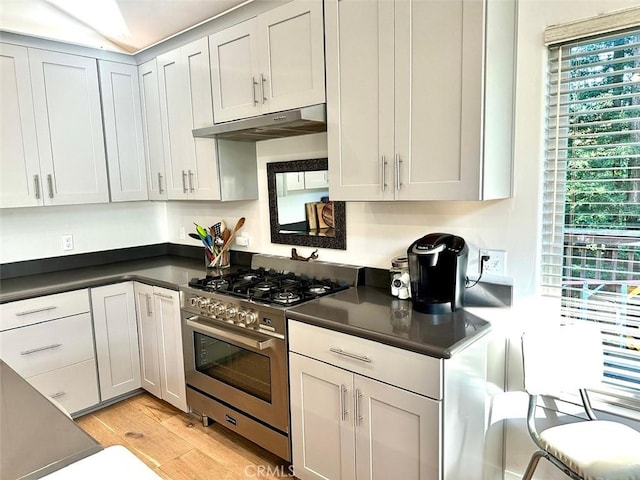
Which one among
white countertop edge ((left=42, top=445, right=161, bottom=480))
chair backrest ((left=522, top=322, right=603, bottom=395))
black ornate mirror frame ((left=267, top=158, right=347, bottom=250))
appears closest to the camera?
white countertop edge ((left=42, top=445, right=161, bottom=480))

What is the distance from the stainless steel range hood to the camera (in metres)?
2.04

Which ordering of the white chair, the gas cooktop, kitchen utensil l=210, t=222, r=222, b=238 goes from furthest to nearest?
kitchen utensil l=210, t=222, r=222, b=238
the gas cooktop
the white chair

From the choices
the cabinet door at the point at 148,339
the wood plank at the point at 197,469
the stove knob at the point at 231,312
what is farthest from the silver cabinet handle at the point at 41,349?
the stove knob at the point at 231,312

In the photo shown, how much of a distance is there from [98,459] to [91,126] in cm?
277

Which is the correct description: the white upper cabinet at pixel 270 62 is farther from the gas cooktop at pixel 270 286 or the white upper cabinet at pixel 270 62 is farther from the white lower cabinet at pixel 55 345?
the white lower cabinet at pixel 55 345

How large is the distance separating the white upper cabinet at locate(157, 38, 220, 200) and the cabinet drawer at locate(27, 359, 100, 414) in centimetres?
133

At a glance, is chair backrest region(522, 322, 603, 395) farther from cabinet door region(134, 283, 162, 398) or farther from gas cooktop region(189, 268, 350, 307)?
cabinet door region(134, 283, 162, 398)

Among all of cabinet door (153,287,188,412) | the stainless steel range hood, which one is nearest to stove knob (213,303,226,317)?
cabinet door (153,287,188,412)

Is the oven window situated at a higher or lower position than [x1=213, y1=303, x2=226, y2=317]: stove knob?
lower

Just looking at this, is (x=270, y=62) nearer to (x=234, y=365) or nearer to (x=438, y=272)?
(x=438, y=272)

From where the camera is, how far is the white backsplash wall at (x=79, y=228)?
3.02m

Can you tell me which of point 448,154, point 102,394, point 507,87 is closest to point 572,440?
point 448,154

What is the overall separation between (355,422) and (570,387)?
2.91ft

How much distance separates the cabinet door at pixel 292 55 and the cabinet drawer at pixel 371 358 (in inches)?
44.5
